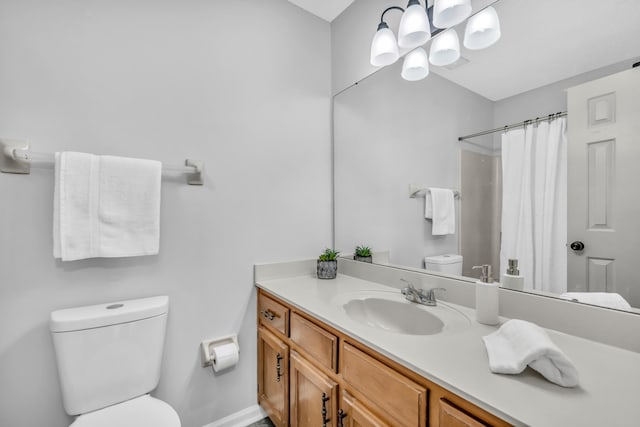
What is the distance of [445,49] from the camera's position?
125 cm

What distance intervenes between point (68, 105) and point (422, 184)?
1542 mm

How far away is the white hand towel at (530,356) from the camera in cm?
60

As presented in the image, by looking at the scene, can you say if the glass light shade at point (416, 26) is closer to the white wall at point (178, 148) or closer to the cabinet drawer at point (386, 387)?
the white wall at point (178, 148)

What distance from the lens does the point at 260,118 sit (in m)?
1.63

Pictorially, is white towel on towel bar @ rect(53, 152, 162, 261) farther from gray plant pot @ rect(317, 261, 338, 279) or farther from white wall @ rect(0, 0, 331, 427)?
gray plant pot @ rect(317, 261, 338, 279)

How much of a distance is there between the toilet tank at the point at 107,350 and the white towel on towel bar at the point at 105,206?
23cm

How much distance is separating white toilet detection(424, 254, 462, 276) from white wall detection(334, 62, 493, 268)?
3 cm

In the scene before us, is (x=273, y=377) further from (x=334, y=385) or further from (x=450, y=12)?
(x=450, y=12)

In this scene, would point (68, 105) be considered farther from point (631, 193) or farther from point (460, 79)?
point (631, 193)

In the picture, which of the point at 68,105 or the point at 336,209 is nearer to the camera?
the point at 68,105

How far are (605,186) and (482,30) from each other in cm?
72

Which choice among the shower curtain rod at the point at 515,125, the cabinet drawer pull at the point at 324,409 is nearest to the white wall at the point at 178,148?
the cabinet drawer pull at the point at 324,409

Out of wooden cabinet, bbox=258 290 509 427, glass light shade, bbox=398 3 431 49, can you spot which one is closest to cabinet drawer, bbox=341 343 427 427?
wooden cabinet, bbox=258 290 509 427

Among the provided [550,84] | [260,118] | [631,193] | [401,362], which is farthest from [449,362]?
[260,118]
